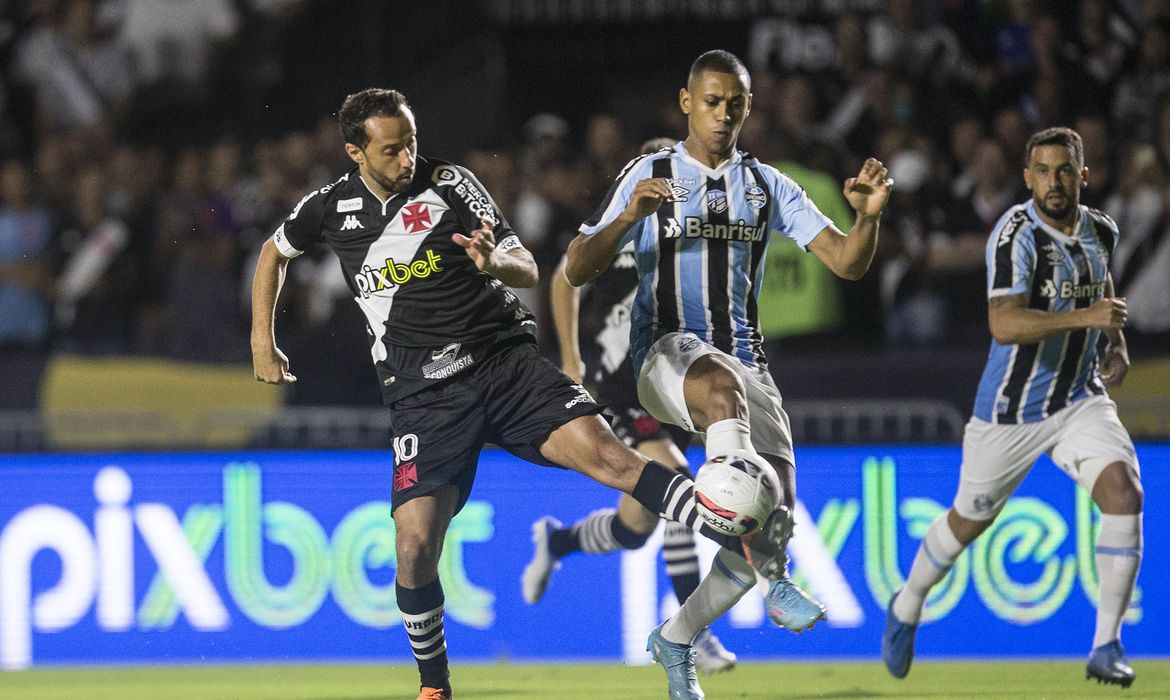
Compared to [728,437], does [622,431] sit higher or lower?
lower

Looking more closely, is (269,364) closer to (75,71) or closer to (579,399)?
(579,399)

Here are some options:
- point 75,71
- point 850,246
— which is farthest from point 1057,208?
point 75,71

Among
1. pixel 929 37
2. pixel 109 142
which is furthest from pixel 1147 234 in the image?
pixel 109 142

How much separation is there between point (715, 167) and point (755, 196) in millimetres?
180

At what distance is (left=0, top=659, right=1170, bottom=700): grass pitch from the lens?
670 centimetres

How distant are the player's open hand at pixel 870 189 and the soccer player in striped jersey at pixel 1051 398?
1337mm

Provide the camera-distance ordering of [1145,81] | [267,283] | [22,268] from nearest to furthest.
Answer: [267,283] < [1145,81] < [22,268]

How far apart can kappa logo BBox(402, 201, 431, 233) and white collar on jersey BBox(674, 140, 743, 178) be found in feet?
3.12

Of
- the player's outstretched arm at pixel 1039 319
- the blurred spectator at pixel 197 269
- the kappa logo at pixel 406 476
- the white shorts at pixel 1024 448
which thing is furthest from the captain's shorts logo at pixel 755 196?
the blurred spectator at pixel 197 269

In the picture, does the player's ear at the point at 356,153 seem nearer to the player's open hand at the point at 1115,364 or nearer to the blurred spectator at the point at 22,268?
the player's open hand at the point at 1115,364

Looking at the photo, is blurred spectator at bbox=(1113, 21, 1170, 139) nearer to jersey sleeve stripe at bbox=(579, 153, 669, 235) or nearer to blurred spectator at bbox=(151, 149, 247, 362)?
jersey sleeve stripe at bbox=(579, 153, 669, 235)

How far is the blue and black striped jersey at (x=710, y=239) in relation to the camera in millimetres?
5934

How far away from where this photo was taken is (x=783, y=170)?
9039 millimetres

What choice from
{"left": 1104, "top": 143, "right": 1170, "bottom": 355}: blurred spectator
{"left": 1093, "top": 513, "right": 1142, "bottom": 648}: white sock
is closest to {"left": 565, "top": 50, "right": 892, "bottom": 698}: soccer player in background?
{"left": 1093, "top": 513, "right": 1142, "bottom": 648}: white sock
